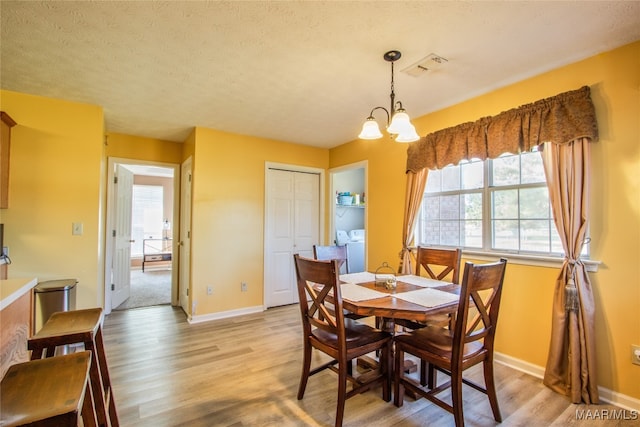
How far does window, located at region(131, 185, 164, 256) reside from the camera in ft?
25.8

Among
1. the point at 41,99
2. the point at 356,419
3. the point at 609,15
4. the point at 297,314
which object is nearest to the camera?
the point at 609,15

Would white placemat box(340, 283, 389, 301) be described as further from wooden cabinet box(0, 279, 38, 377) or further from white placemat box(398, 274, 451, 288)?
wooden cabinet box(0, 279, 38, 377)

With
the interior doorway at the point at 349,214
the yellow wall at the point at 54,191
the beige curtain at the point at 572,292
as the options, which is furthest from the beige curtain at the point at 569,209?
the yellow wall at the point at 54,191

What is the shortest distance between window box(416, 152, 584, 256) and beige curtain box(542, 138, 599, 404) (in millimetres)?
249

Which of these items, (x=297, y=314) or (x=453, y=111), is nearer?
(x=453, y=111)

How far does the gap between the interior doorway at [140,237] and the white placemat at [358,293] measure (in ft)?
10.5

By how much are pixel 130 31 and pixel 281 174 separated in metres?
2.70

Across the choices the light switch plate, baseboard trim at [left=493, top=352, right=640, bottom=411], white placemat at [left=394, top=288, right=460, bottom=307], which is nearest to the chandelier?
white placemat at [left=394, top=288, right=460, bottom=307]

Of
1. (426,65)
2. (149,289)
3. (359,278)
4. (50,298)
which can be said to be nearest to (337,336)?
(359,278)

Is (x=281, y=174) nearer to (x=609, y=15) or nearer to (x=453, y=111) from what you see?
(x=453, y=111)

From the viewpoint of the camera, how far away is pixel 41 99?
281 cm

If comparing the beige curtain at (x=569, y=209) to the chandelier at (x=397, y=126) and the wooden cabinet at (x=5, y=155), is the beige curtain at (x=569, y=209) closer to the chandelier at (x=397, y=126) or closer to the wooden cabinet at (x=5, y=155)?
the chandelier at (x=397, y=126)

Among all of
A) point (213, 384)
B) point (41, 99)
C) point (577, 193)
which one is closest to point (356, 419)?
point (213, 384)

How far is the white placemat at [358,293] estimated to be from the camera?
1903 mm
